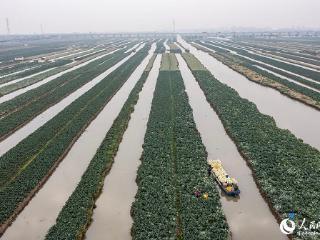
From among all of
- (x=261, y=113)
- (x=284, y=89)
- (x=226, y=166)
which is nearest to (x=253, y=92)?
(x=284, y=89)

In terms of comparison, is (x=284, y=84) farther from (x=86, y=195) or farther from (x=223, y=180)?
(x=86, y=195)

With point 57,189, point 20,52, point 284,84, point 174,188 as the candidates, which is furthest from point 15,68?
point 174,188

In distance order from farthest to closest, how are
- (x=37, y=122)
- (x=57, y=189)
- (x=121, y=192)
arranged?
(x=37, y=122)
(x=57, y=189)
(x=121, y=192)

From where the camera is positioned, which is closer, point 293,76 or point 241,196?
point 241,196

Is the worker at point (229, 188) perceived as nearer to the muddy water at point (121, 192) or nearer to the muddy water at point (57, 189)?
the muddy water at point (121, 192)

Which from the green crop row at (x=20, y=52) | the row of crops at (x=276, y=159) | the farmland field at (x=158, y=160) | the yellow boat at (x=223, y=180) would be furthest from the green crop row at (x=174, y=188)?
the green crop row at (x=20, y=52)

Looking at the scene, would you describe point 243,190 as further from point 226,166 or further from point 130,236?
point 130,236
